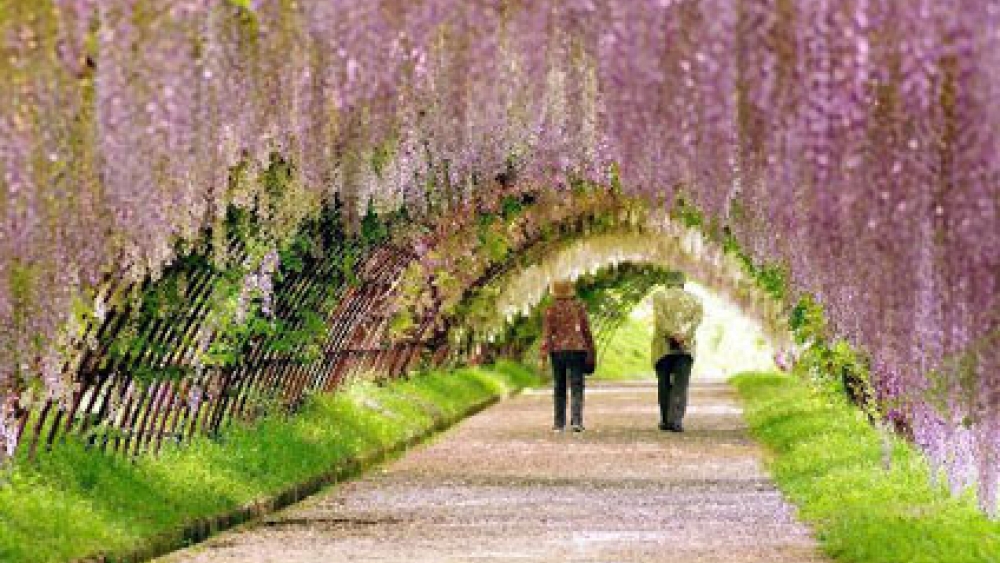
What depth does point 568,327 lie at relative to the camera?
27328mm

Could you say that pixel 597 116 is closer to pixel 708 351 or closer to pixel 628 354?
pixel 628 354

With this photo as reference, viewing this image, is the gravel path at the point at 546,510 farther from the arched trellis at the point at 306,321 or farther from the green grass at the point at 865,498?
the arched trellis at the point at 306,321

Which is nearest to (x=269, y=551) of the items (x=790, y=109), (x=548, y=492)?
(x=548, y=492)

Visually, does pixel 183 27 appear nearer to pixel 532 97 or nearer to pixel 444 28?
pixel 444 28

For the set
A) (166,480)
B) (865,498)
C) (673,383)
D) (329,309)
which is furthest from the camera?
(673,383)

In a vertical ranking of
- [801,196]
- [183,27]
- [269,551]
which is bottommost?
[269,551]

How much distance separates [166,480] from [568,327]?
1163 centimetres

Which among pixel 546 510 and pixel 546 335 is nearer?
pixel 546 510

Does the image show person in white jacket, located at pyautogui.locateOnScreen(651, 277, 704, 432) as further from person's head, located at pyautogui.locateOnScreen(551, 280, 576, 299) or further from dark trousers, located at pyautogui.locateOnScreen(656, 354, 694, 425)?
person's head, located at pyautogui.locateOnScreen(551, 280, 576, 299)

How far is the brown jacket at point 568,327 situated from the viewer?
2731 centimetres

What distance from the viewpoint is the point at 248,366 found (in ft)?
67.3

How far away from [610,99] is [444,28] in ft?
2.48

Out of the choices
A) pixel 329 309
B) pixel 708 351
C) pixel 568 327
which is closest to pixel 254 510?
pixel 329 309

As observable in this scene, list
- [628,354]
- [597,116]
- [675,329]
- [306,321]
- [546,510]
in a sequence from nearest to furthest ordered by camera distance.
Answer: [597,116]
[546,510]
[306,321]
[675,329]
[628,354]
